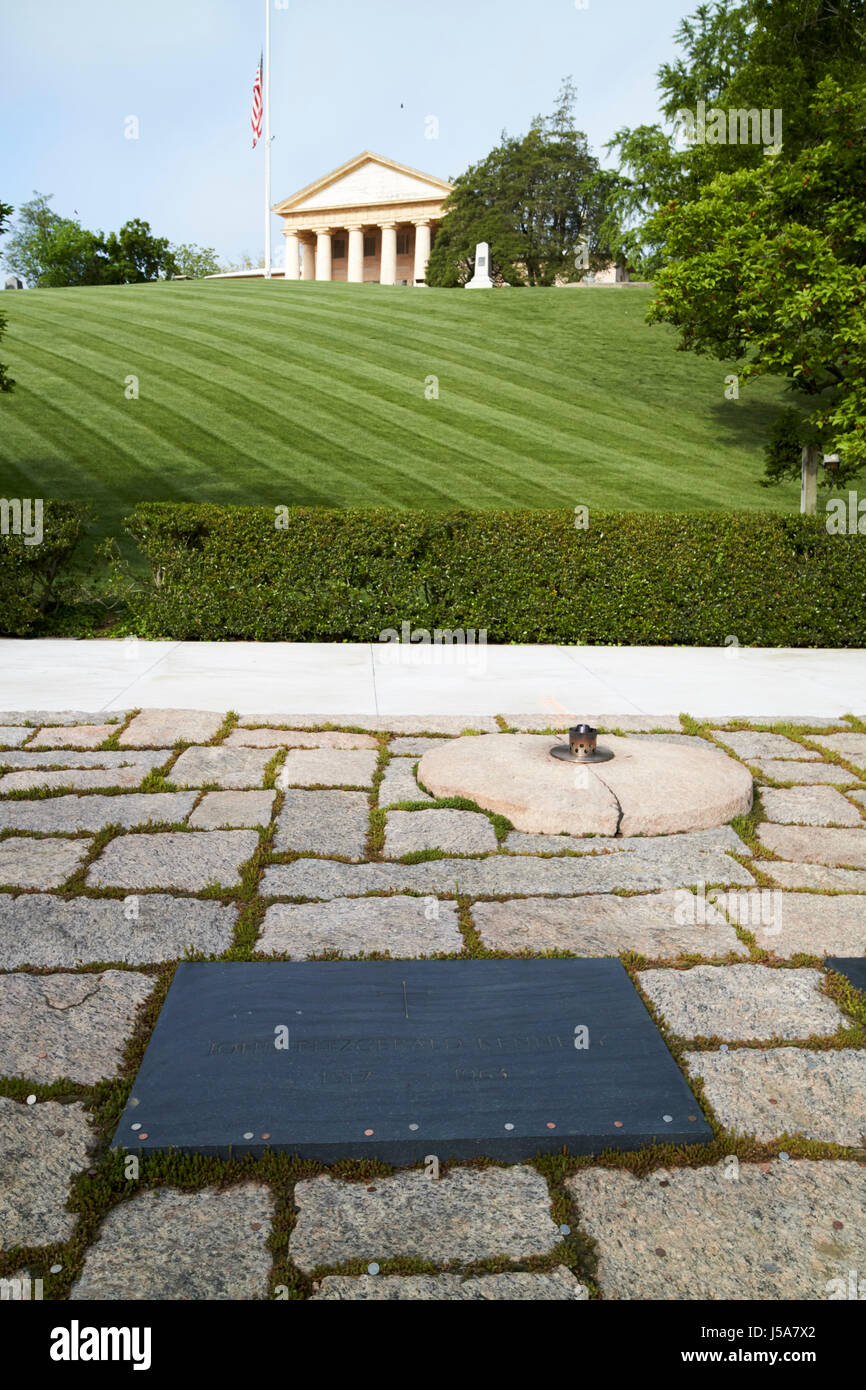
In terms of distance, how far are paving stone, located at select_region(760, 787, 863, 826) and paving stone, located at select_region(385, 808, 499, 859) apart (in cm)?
135

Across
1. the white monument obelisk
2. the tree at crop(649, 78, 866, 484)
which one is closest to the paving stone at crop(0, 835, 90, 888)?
the tree at crop(649, 78, 866, 484)

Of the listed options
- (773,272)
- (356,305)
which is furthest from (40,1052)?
(356,305)

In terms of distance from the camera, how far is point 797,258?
38.2 ft

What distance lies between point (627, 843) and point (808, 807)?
108 cm

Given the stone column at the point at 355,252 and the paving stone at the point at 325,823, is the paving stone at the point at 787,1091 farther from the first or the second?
the stone column at the point at 355,252

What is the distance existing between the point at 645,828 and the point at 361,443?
659 inches

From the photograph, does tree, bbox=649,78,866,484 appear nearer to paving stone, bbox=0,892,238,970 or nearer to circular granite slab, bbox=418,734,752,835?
circular granite slab, bbox=418,734,752,835

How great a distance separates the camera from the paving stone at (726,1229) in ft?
6.36

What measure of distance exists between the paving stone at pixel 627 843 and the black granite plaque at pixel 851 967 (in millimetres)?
915

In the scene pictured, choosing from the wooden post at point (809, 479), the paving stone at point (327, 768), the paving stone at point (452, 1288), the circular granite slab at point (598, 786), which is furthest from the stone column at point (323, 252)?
the paving stone at point (452, 1288)

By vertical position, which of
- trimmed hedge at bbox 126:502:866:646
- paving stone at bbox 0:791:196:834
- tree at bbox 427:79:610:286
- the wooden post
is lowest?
paving stone at bbox 0:791:196:834

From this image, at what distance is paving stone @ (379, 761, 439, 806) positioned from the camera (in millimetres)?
4652

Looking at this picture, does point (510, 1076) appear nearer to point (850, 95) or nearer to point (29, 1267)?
point (29, 1267)

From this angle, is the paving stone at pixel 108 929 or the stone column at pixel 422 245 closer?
the paving stone at pixel 108 929
